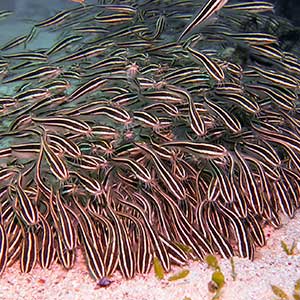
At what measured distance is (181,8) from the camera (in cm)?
705

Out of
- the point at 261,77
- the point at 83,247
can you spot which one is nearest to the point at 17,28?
the point at 261,77

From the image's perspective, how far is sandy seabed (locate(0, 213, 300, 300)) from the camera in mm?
3812

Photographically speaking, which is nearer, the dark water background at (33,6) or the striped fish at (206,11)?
the striped fish at (206,11)

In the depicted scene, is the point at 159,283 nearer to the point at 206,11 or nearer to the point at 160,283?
the point at 160,283

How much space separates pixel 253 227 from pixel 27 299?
2.44 meters

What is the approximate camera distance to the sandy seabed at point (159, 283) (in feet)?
12.5

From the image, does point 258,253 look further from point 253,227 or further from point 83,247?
point 83,247

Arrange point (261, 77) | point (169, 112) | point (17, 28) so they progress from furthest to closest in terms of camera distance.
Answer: point (17, 28), point (261, 77), point (169, 112)

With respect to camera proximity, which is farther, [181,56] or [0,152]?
[181,56]

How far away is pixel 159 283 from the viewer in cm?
402

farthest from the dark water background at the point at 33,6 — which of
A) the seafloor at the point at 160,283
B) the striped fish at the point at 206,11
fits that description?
the seafloor at the point at 160,283

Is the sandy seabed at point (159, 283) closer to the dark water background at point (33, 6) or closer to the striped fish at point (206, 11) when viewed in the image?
the striped fish at point (206, 11)

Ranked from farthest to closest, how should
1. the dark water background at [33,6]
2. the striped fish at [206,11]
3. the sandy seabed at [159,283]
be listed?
1. the dark water background at [33,6]
2. the striped fish at [206,11]
3. the sandy seabed at [159,283]

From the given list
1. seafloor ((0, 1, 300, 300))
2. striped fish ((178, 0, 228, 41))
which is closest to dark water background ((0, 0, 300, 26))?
striped fish ((178, 0, 228, 41))
